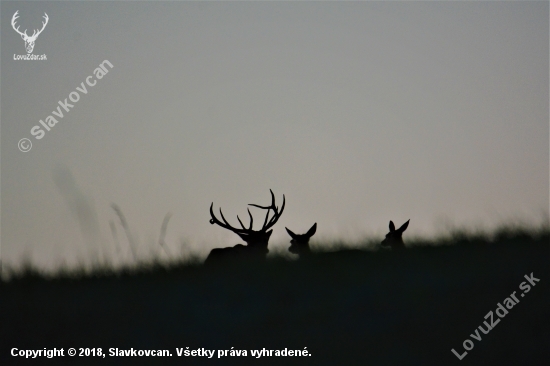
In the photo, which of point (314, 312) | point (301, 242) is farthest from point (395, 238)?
point (314, 312)

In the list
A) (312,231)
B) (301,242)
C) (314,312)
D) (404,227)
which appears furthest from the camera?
(312,231)

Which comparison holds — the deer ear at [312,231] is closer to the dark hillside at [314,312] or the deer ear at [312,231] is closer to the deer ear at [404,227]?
the deer ear at [404,227]

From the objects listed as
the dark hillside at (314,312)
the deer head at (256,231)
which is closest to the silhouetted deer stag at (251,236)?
the deer head at (256,231)

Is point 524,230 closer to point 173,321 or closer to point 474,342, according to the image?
point 474,342

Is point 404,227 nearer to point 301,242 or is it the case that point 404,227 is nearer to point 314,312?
point 301,242

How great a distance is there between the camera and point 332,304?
509 centimetres

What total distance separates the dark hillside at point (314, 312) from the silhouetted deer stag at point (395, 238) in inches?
43.9

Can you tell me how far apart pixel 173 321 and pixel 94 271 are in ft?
7.65

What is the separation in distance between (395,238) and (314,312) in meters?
3.81

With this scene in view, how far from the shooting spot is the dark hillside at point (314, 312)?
4285 mm

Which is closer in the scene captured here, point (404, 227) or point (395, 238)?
point (395, 238)

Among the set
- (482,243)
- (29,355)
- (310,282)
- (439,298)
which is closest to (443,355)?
(439,298)

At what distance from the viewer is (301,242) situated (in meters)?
8.82

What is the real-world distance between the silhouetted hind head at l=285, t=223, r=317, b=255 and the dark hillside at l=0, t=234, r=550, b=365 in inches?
48.5
